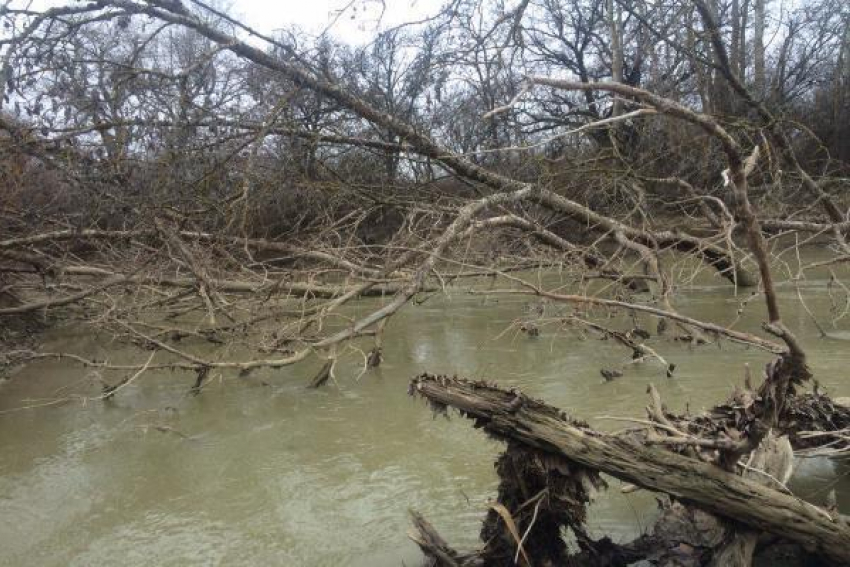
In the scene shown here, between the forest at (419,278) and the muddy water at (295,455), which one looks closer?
the forest at (419,278)

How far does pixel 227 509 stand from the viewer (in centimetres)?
461

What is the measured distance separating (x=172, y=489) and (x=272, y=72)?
4605 mm

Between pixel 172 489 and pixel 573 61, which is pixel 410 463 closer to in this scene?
pixel 172 489

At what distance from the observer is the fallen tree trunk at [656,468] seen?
292cm

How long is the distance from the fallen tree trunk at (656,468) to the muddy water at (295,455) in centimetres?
98

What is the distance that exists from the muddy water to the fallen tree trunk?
98 centimetres

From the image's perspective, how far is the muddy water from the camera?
4168 mm

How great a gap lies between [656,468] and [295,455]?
3.19 meters

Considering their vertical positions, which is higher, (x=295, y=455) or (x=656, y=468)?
(x=656, y=468)

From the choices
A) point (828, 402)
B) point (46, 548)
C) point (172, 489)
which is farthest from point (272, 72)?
point (828, 402)

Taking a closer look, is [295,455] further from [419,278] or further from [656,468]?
[656,468]

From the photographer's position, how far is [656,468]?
3014mm

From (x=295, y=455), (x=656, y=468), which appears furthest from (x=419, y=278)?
(x=656, y=468)

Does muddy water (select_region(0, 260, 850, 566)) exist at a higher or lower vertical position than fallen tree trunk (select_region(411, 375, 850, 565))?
lower
